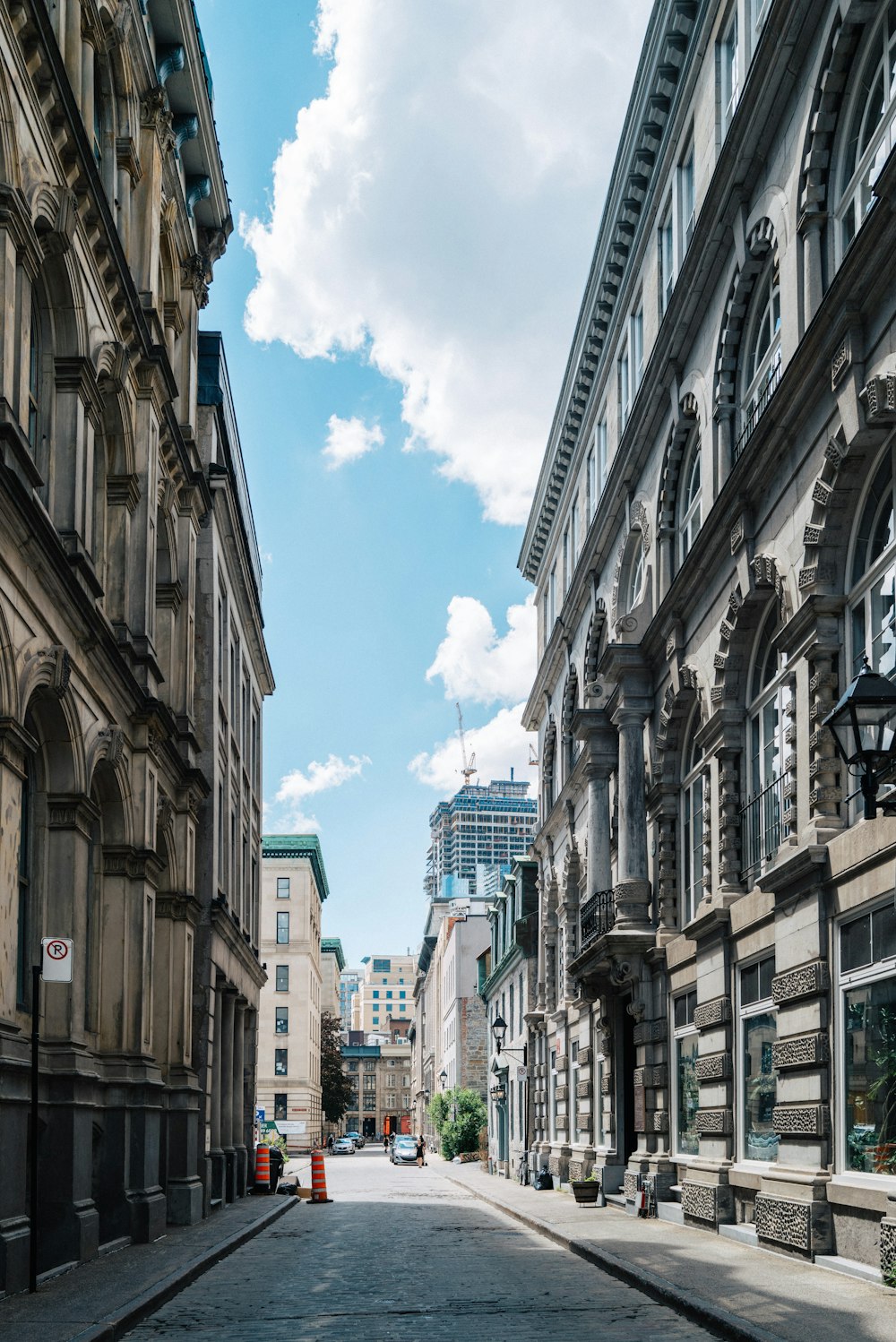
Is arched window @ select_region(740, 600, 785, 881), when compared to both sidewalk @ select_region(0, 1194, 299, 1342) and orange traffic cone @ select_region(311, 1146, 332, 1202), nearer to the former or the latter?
sidewalk @ select_region(0, 1194, 299, 1342)

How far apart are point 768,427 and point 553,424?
23831mm

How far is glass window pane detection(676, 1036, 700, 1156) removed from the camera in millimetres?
25016

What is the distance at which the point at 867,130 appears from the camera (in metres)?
18.1

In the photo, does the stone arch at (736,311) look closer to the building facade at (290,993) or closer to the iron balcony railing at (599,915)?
the iron balcony railing at (599,915)

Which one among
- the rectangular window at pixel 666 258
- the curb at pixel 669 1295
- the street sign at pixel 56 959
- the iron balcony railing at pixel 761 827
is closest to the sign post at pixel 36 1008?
the street sign at pixel 56 959

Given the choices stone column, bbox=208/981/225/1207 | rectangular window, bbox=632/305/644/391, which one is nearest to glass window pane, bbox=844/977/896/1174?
rectangular window, bbox=632/305/644/391

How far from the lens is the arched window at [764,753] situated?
20584 millimetres

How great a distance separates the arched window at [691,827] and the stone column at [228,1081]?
14.4 m

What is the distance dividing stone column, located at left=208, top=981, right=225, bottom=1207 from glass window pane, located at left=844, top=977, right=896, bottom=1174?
19334mm

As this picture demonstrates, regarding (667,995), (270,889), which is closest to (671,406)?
(667,995)

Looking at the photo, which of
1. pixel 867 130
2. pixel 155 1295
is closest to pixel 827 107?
pixel 867 130

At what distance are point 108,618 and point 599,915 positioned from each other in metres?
13.0

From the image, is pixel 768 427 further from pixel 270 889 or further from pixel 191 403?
pixel 270 889

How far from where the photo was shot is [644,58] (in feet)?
90.9
